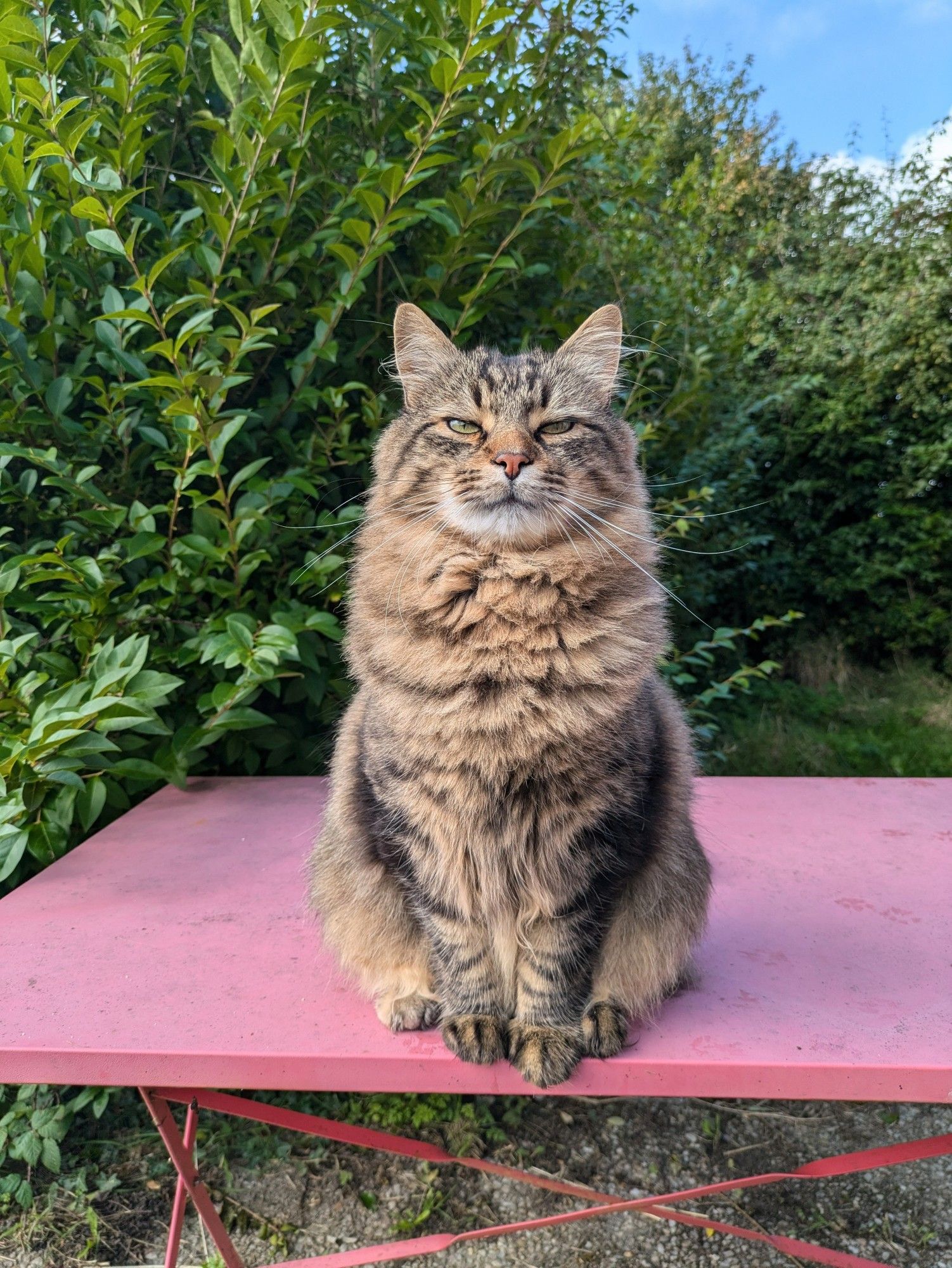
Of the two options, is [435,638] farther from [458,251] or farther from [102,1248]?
[102,1248]

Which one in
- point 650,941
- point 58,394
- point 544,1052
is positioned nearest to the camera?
point 544,1052

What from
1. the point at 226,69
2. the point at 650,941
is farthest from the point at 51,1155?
the point at 226,69

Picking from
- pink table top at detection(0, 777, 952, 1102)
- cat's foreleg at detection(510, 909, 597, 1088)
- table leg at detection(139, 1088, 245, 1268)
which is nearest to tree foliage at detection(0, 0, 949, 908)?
pink table top at detection(0, 777, 952, 1102)

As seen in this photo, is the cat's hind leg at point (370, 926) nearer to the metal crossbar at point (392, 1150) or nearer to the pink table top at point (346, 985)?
the pink table top at point (346, 985)

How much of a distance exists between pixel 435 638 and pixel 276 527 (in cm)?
99

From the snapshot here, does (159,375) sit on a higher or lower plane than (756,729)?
higher

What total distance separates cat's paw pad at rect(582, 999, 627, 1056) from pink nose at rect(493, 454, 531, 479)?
→ 2.51 ft

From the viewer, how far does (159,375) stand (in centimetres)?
164

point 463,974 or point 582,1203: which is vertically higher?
point 463,974

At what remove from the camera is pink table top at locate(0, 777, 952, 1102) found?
112 centimetres

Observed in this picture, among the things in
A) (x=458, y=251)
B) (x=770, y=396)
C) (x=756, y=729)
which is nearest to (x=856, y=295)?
(x=770, y=396)

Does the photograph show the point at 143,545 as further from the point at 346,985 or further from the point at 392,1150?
the point at 392,1150

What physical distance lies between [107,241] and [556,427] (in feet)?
2.92

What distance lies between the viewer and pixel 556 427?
52.0 inches
